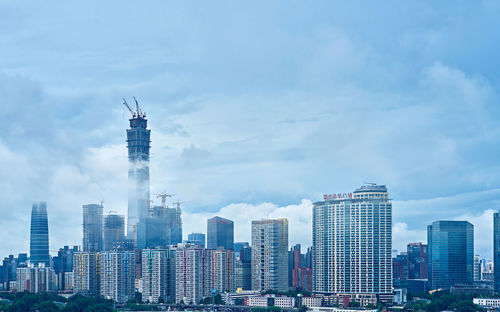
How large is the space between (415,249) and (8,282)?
219ft

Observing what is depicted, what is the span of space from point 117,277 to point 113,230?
59657 millimetres

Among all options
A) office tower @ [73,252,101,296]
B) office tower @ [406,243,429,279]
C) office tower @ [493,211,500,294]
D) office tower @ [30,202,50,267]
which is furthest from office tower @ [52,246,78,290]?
office tower @ [493,211,500,294]

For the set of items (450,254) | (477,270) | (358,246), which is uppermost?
(358,246)

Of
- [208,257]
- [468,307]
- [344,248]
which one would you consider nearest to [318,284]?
[344,248]

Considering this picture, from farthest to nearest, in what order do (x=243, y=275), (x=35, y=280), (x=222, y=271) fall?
(x=35, y=280)
(x=243, y=275)
(x=222, y=271)

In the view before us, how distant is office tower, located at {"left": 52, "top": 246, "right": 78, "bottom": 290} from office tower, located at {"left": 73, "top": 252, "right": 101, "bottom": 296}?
14923mm

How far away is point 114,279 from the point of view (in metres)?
89.1

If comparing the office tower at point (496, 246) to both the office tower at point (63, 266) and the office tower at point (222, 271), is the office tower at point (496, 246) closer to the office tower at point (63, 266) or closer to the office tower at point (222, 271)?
the office tower at point (222, 271)

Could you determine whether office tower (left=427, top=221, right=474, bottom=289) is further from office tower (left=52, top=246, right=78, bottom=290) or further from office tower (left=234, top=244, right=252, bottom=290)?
office tower (left=52, top=246, right=78, bottom=290)

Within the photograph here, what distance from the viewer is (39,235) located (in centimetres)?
13362

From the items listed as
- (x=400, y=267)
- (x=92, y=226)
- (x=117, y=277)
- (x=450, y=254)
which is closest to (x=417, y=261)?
(x=400, y=267)

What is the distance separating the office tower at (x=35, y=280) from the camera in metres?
104

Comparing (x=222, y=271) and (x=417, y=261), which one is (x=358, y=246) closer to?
(x=222, y=271)

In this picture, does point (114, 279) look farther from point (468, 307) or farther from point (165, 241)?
point (165, 241)
